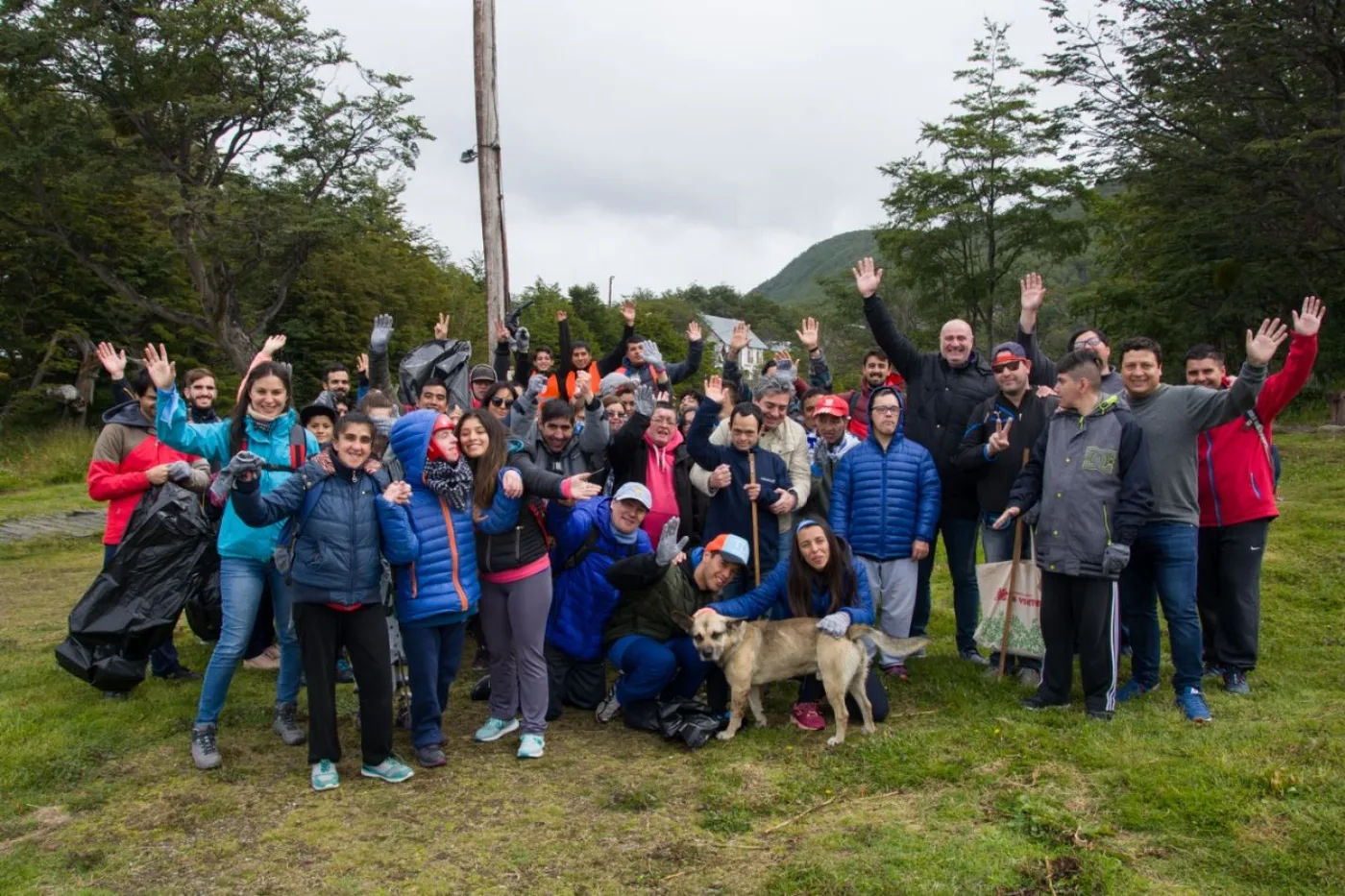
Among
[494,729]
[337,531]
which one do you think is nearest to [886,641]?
[494,729]

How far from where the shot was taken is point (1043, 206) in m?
23.8

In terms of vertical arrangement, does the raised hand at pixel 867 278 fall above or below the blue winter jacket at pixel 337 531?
above

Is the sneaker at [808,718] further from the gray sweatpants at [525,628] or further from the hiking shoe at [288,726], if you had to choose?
the hiking shoe at [288,726]

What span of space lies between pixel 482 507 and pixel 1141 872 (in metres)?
3.43

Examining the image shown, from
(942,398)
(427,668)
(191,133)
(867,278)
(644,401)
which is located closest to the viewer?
(427,668)

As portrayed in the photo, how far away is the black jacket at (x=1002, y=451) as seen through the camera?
5.68 meters

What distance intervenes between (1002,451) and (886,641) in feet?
4.82

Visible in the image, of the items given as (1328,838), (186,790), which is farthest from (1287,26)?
(186,790)

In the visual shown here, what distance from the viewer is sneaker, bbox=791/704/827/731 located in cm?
525

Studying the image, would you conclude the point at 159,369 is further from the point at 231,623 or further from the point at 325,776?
the point at 325,776

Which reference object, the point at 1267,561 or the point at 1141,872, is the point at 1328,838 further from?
the point at 1267,561

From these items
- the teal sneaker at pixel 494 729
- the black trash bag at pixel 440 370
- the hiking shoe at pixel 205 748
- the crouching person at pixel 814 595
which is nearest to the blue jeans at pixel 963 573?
the crouching person at pixel 814 595

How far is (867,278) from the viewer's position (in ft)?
21.1

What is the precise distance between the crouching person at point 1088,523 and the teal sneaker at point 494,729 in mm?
3030
